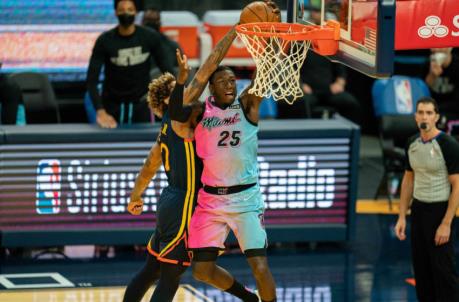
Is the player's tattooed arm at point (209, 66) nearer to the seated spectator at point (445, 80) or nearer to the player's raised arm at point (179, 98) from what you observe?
the player's raised arm at point (179, 98)

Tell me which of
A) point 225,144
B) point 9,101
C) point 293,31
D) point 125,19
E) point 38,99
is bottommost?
point 38,99

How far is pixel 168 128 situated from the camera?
27.9 ft

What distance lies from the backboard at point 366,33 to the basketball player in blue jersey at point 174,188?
852 mm

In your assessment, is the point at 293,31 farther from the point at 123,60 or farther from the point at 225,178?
the point at 123,60

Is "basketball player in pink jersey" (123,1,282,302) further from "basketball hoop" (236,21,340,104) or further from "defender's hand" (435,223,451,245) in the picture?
"defender's hand" (435,223,451,245)

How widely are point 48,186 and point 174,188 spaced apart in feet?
→ 11.1

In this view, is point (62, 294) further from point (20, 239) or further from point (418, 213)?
point (418, 213)

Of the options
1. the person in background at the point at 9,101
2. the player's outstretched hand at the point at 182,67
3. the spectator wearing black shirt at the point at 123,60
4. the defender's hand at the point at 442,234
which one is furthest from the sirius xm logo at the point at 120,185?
the player's outstretched hand at the point at 182,67

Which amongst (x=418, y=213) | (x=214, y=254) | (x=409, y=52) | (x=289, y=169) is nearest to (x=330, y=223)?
(x=289, y=169)

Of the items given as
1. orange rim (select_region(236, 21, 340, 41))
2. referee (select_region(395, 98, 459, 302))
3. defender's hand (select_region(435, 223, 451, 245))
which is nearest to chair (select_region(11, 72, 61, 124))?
referee (select_region(395, 98, 459, 302))

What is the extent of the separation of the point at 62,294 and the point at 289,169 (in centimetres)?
294

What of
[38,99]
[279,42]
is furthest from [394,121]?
[279,42]

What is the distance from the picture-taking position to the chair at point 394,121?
14.0 m

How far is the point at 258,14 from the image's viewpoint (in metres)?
8.51
